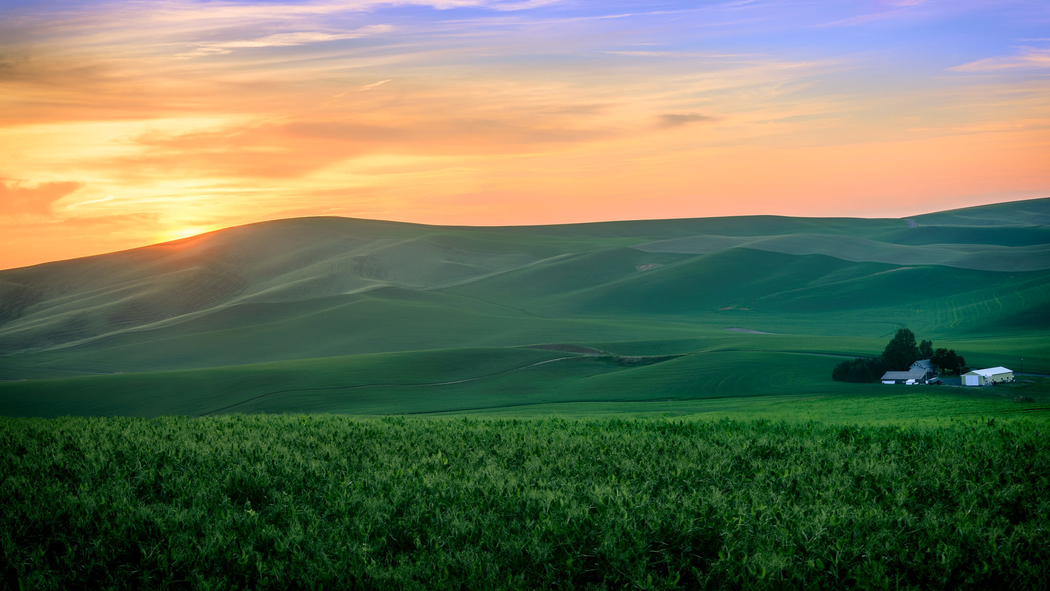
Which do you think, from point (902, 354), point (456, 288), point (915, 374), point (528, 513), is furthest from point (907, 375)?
point (456, 288)

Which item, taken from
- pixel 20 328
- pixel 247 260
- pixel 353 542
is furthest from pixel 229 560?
pixel 247 260

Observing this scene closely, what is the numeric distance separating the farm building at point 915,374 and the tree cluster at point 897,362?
60 centimetres

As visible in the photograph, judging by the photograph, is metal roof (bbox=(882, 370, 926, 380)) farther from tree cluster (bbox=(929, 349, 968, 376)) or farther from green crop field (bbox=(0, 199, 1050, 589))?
green crop field (bbox=(0, 199, 1050, 589))

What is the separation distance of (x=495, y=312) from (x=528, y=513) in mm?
81898

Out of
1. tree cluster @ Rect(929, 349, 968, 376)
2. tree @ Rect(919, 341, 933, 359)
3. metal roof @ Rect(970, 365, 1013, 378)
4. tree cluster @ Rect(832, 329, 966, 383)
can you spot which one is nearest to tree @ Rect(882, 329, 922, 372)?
tree cluster @ Rect(832, 329, 966, 383)

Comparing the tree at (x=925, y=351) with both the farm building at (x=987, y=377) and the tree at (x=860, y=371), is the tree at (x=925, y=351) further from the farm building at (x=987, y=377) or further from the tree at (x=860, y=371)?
the farm building at (x=987, y=377)

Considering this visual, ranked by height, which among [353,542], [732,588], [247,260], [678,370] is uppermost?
[247,260]

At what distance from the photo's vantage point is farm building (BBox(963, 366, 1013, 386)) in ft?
119

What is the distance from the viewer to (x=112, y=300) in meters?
107

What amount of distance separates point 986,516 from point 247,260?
132254mm

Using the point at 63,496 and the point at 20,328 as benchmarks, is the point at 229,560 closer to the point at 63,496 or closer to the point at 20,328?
the point at 63,496

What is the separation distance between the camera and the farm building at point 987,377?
3634cm

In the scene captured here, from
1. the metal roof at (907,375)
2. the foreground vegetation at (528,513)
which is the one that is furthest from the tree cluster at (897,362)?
the foreground vegetation at (528,513)

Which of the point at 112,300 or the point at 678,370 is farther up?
the point at 112,300
